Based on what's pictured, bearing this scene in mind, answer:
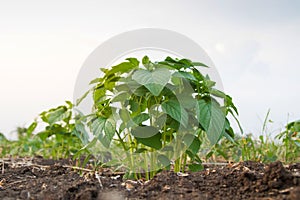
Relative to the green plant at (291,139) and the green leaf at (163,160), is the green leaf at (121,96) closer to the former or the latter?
the green leaf at (163,160)

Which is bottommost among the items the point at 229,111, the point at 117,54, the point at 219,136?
the point at 219,136

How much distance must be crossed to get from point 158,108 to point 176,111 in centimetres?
16

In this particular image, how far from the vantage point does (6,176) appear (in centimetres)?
217

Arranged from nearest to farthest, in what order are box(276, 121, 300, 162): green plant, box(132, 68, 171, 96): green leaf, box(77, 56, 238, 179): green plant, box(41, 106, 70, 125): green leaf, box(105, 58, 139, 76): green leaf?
box(132, 68, 171, 96): green leaf → box(77, 56, 238, 179): green plant → box(105, 58, 139, 76): green leaf → box(276, 121, 300, 162): green plant → box(41, 106, 70, 125): green leaf

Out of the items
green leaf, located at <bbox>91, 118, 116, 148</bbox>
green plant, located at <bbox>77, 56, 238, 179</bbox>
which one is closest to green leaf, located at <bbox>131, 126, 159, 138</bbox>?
green plant, located at <bbox>77, 56, 238, 179</bbox>

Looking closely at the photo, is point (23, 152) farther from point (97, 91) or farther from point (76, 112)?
point (97, 91)

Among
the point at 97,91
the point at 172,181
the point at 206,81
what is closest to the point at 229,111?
the point at 206,81

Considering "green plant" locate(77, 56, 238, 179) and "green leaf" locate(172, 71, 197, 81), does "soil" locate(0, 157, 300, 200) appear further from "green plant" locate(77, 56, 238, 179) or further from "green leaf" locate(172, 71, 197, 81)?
"green leaf" locate(172, 71, 197, 81)

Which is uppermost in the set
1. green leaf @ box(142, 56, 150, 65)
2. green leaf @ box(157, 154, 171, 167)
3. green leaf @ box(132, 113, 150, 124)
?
green leaf @ box(142, 56, 150, 65)

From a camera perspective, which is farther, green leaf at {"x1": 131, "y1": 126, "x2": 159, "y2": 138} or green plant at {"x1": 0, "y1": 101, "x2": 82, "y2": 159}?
green plant at {"x1": 0, "y1": 101, "x2": 82, "y2": 159}

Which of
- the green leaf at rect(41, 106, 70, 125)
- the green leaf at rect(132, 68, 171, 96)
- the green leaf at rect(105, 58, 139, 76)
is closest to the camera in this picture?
the green leaf at rect(132, 68, 171, 96)

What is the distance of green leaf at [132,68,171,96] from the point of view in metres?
1.49

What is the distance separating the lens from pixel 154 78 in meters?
1.52

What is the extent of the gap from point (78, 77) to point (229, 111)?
34.4 inches
